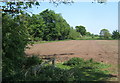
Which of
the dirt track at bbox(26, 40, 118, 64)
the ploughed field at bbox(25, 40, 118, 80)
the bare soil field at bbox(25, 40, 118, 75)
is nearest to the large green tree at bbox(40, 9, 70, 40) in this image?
the dirt track at bbox(26, 40, 118, 64)

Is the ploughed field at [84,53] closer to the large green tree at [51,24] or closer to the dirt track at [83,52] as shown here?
the dirt track at [83,52]

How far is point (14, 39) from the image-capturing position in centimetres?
667

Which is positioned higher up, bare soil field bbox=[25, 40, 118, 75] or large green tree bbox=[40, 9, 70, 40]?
large green tree bbox=[40, 9, 70, 40]

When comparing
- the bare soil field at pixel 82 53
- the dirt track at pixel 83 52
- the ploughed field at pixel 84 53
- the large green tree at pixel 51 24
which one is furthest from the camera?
the large green tree at pixel 51 24

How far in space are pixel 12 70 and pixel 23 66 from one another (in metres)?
1.60

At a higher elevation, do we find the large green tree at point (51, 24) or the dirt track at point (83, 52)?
the large green tree at point (51, 24)

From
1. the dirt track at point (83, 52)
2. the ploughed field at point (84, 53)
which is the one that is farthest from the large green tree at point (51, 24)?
the ploughed field at point (84, 53)

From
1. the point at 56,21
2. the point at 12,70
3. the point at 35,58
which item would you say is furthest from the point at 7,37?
the point at 56,21

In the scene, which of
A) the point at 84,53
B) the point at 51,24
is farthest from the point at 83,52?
the point at 51,24

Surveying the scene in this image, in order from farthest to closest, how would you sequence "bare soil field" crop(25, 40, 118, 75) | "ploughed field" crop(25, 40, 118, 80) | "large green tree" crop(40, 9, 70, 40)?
"large green tree" crop(40, 9, 70, 40), "bare soil field" crop(25, 40, 118, 75), "ploughed field" crop(25, 40, 118, 80)

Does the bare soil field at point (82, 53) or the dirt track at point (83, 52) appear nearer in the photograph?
the bare soil field at point (82, 53)

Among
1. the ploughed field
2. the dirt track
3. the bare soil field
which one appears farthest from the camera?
the dirt track

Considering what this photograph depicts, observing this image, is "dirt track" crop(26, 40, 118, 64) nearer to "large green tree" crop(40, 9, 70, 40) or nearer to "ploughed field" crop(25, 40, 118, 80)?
"ploughed field" crop(25, 40, 118, 80)

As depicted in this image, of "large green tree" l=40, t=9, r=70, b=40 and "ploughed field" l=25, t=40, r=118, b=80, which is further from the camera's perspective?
"large green tree" l=40, t=9, r=70, b=40
